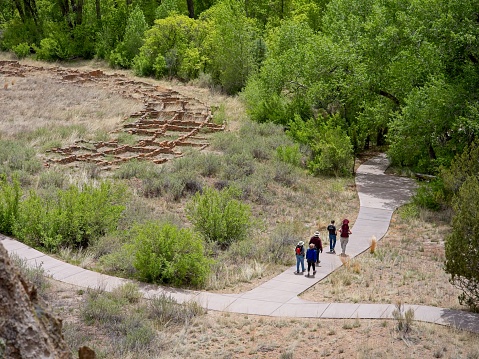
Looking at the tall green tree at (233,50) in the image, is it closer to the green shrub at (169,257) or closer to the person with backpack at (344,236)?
the person with backpack at (344,236)

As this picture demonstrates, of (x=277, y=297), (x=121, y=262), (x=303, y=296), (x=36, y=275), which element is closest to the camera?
(x=36, y=275)

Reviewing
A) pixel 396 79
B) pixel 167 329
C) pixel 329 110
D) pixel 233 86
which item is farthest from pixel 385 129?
pixel 167 329

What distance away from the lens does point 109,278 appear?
502 inches

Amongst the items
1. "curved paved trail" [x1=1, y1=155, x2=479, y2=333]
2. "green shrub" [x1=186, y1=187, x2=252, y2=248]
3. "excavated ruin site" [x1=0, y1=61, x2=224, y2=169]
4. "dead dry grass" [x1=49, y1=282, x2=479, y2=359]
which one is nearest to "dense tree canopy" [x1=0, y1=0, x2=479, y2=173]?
"excavated ruin site" [x1=0, y1=61, x2=224, y2=169]

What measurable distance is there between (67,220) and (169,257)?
2.96 metres

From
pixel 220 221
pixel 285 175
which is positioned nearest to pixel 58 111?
pixel 285 175


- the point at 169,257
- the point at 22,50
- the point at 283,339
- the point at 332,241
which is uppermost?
the point at 22,50

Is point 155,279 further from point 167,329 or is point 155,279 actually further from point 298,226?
point 298,226

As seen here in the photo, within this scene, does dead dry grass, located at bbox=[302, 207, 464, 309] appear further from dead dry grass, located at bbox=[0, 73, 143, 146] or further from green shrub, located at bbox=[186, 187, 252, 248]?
dead dry grass, located at bbox=[0, 73, 143, 146]

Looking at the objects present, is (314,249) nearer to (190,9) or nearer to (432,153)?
(432,153)

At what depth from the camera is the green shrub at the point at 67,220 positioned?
1441cm

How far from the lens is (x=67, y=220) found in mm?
14664

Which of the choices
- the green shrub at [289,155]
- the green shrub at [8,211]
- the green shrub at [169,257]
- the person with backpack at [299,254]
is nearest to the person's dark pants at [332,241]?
the person with backpack at [299,254]

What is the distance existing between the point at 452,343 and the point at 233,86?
2790cm
